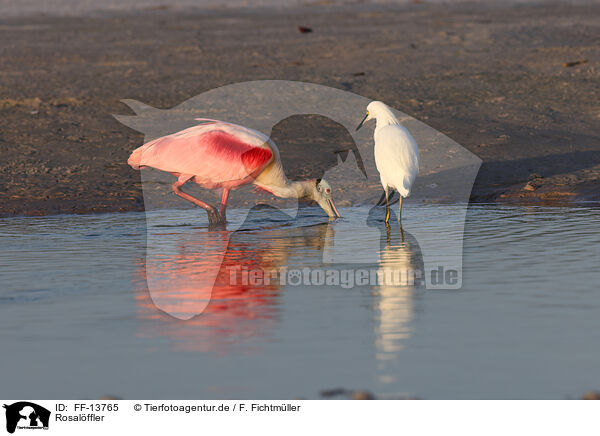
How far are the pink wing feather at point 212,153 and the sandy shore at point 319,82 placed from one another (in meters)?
1.39

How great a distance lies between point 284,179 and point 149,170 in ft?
7.92

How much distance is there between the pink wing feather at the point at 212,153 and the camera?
10148mm

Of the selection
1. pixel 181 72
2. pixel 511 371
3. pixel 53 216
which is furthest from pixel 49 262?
pixel 181 72

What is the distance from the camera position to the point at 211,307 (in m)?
6.33

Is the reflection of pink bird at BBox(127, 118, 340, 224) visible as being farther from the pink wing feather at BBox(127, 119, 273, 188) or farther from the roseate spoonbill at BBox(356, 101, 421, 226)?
the roseate spoonbill at BBox(356, 101, 421, 226)

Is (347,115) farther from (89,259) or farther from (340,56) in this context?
(89,259)

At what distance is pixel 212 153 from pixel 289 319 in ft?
14.4

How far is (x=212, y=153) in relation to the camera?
10.1 meters

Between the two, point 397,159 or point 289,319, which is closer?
point 289,319
